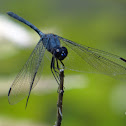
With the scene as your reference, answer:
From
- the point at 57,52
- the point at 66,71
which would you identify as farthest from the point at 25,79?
the point at 66,71

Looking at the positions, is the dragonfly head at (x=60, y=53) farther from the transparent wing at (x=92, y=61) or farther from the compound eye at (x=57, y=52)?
the transparent wing at (x=92, y=61)

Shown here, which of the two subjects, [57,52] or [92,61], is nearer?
[57,52]

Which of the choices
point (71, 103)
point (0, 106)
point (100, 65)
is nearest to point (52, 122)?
→ point (71, 103)

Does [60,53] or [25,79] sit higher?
[60,53]

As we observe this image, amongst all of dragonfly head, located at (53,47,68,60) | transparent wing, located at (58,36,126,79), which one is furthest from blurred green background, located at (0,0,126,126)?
dragonfly head, located at (53,47,68,60)

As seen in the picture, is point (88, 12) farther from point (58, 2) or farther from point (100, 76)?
point (100, 76)

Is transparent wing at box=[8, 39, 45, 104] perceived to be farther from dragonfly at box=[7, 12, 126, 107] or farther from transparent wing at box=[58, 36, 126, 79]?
transparent wing at box=[58, 36, 126, 79]

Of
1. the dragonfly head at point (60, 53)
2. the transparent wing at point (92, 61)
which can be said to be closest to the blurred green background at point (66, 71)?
the transparent wing at point (92, 61)

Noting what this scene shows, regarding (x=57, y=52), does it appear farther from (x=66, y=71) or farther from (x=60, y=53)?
(x=66, y=71)
